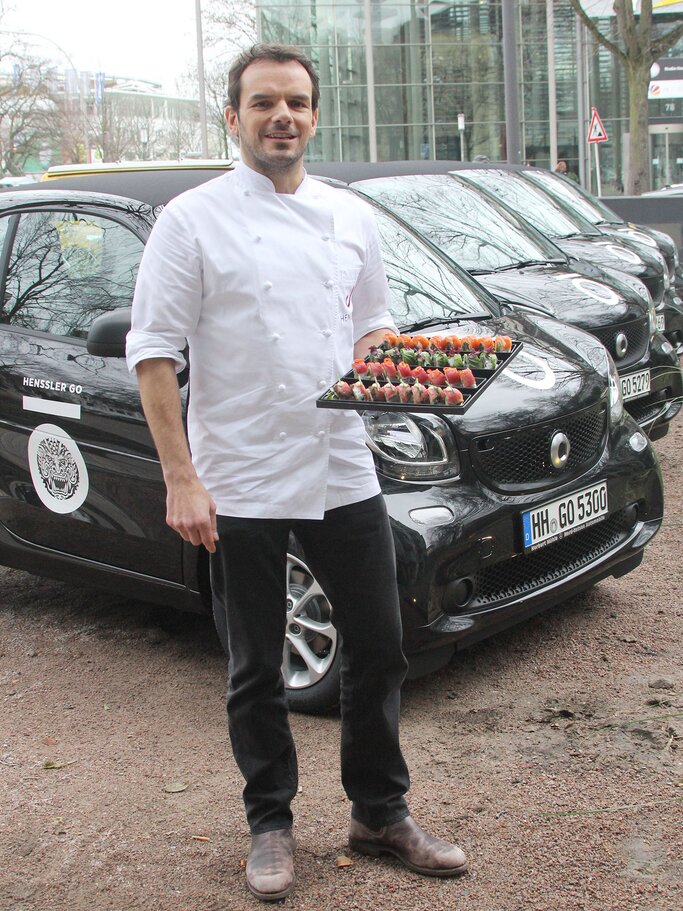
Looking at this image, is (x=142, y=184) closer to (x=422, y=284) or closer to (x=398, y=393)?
(x=422, y=284)

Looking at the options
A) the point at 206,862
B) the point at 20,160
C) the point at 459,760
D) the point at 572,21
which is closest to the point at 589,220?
the point at 459,760

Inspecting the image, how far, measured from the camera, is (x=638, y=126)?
2375 centimetres

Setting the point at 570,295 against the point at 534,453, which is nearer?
the point at 534,453

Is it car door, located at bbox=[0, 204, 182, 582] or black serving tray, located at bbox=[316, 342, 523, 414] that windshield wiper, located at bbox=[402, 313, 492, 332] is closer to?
car door, located at bbox=[0, 204, 182, 582]

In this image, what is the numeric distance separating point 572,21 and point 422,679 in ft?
119

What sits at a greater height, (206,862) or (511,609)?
(511,609)

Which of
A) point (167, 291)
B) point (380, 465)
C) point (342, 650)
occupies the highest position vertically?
point (167, 291)

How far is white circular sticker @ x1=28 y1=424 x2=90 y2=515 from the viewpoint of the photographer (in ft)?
14.6

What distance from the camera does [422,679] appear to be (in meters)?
4.33

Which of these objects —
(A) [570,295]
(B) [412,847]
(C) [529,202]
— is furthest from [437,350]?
(C) [529,202]

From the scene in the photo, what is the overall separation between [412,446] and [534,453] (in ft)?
1.57

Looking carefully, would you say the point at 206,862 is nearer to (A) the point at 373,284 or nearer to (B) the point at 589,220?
(A) the point at 373,284

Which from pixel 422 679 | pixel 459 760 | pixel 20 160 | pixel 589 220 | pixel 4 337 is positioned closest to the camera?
pixel 459 760

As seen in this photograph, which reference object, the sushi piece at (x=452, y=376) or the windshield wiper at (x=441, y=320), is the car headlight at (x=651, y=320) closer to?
the windshield wiper at (x=441, y=320)
